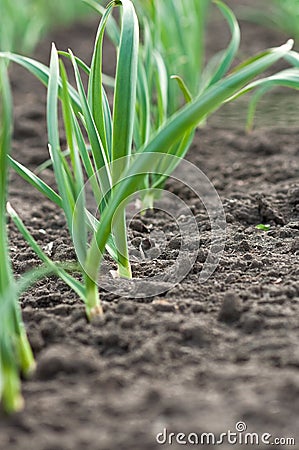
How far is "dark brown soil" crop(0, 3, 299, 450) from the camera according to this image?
1.09 metres

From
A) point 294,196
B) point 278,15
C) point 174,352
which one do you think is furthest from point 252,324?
point 278,15

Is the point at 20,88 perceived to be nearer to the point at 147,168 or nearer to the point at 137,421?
the point at 147,168

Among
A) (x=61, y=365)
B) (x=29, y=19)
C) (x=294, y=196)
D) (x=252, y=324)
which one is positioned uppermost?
(x=29, y=19)

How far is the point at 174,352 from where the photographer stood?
1.25m

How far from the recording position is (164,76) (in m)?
2.17

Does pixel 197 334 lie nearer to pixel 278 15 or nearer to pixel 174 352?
pixel 174 352

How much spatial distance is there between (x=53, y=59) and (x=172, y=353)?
2.03ft

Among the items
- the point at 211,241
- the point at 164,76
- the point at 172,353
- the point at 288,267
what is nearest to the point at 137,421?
the point at 172,353

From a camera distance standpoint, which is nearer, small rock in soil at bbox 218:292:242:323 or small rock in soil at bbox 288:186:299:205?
small rock in soil at bbox 218:292:242:323

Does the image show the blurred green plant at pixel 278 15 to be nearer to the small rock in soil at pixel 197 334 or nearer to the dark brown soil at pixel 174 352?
the dark brown soil at pixel 174 352

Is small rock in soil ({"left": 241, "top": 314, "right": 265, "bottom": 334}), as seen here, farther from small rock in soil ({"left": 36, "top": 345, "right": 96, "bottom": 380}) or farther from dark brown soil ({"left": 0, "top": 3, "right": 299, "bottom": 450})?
small rock in soil ({"left": 36, "top": 345, "right": 96, "bottom": 380})

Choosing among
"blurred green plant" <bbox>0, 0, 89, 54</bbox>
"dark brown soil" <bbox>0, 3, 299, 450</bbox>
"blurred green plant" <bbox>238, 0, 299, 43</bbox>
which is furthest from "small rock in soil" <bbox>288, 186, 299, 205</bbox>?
"blurred green plant" <bbox>0, 0, 89, 54</bbox>

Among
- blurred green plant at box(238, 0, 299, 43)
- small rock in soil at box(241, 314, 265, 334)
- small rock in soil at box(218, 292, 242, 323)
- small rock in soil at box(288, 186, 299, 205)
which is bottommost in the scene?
small rock in soil at box(241, 314, 265, 334)

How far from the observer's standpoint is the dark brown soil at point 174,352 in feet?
3.58
